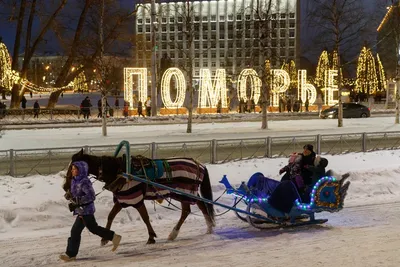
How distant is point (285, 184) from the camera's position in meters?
10.1

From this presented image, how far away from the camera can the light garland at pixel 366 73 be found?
56.7 m

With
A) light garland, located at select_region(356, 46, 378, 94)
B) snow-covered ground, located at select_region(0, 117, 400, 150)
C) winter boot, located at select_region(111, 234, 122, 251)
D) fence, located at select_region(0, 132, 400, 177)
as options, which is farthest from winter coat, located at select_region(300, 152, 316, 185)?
light garland, located at select_region(356, 46, 378, 94)

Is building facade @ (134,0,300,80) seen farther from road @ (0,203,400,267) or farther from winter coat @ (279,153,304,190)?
road @ (0,203,400,267)

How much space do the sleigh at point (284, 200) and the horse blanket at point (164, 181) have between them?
84cm

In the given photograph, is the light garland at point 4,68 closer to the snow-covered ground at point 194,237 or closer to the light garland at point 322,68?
the light garland at point 322,68

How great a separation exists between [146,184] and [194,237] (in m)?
1.41

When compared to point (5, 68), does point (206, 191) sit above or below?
below

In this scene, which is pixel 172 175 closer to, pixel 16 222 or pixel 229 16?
pixel 16 222

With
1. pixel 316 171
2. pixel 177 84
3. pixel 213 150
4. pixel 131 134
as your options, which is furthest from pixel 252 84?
pixel 316 171

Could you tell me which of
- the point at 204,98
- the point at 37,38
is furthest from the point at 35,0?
the point at 204,98

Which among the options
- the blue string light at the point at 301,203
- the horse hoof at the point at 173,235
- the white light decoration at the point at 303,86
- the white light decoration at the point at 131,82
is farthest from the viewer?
the white light decoration at the point at 303,86

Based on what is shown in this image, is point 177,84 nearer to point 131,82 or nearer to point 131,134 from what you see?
point 131,82

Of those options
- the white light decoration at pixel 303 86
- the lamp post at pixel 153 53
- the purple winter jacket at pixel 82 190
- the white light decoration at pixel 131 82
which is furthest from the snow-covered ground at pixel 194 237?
the white light decoration at pixel 303 86

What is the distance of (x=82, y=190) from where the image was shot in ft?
27.1
